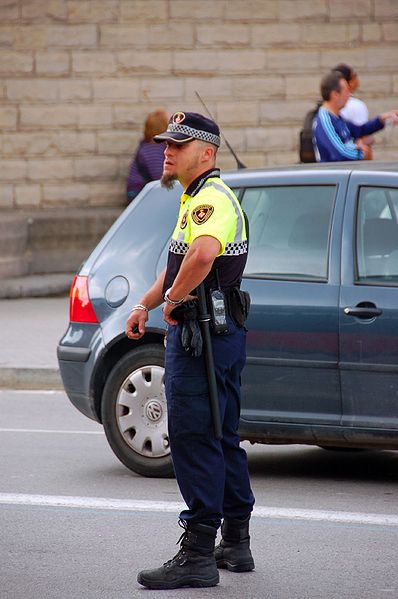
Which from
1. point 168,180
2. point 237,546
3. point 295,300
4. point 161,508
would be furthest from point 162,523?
point 168,180

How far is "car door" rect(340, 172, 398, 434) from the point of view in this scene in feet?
23.8

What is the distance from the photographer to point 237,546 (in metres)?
5.98

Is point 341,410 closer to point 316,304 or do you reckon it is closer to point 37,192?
point 316,304

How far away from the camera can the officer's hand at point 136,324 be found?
605 cm

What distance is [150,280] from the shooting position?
7965 mm

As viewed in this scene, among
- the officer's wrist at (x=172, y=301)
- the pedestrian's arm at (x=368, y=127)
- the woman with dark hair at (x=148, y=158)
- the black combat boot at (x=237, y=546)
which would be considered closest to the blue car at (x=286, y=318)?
the black combat boot at (x=237, y=546)

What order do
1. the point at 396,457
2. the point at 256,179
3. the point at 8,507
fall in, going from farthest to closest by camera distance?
the point at 396,457 → the point at 256,179 → the point at 8,507

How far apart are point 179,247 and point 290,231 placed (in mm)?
1977

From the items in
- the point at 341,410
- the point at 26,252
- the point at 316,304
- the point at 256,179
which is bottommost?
the point at 26,252

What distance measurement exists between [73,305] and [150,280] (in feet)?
1.68

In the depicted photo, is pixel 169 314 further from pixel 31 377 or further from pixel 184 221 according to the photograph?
pixel 31 377

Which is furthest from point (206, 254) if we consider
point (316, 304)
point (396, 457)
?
point (396, 457)

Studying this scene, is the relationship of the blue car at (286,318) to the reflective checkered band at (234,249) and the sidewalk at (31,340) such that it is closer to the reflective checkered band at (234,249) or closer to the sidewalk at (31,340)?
the reflective checkered band at (234,249)

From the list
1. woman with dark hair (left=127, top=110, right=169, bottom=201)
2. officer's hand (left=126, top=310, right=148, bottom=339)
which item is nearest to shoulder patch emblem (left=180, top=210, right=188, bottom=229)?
officer's hand (left=126, top=310, right=148, bottom=339)
